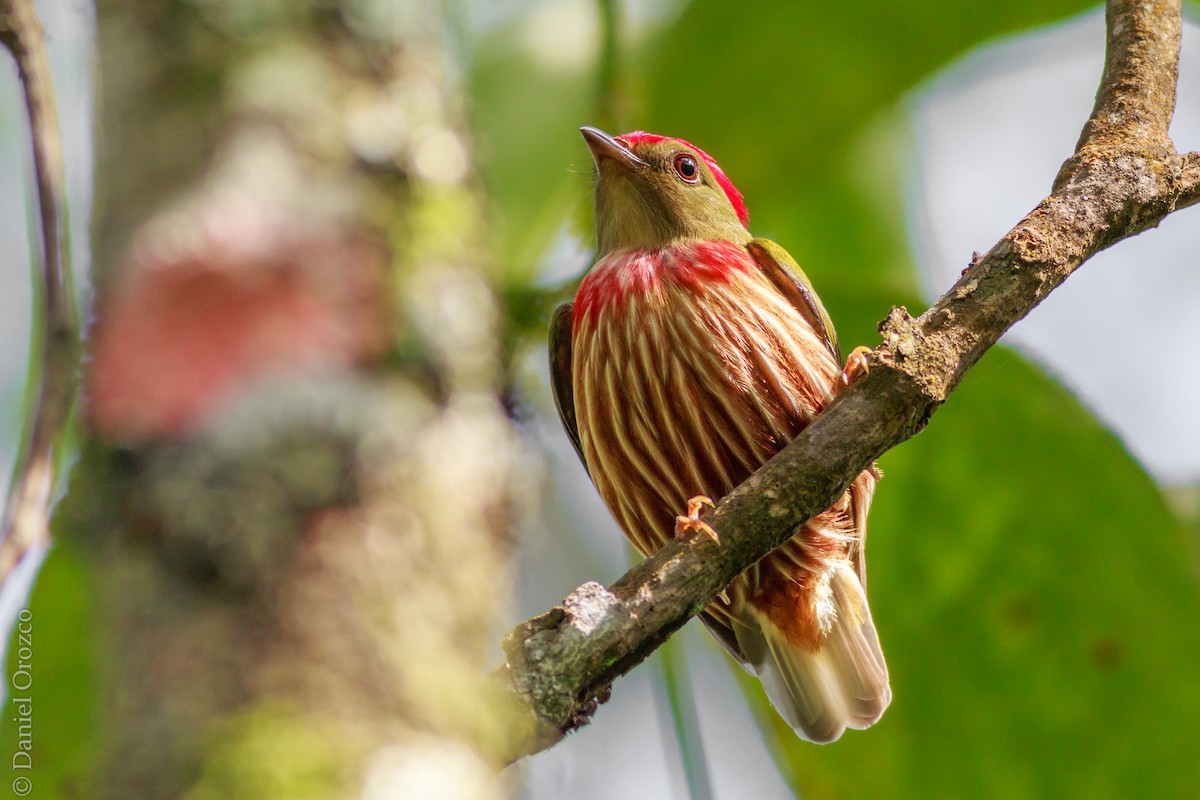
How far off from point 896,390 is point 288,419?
1259 millimetres

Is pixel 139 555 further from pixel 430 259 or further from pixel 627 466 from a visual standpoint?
pixel 627 466

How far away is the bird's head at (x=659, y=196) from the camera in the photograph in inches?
160

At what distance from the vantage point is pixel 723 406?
3.47 meters

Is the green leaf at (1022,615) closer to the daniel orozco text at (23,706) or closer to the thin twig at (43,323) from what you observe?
the daniel orozco text at (23,706)

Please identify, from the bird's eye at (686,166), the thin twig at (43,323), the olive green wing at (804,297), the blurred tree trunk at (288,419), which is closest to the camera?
the blurred tree trunk at (288,419)

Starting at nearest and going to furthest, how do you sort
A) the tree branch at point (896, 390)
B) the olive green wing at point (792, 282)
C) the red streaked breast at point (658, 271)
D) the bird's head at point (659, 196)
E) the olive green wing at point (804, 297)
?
the tree branch at point (896, 390) → the olive green wing at point (804, 297) → the olive green wing at point (792, 282) → the red streaked breast at point (658, 271) → the bird's head at point (659, 196)

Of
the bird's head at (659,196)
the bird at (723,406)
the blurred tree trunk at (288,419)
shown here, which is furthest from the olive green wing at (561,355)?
the blurred tree trunk at (288,419)

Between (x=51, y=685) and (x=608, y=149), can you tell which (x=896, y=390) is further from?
(x=608, y=149)

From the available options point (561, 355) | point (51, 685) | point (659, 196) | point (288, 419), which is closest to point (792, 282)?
point (659, 196)

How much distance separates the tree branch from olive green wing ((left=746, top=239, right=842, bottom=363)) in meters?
1.27

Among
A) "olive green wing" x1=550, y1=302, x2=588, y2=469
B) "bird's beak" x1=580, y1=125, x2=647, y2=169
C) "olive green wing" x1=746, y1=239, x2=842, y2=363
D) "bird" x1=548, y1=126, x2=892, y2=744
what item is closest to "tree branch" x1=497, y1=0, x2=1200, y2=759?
"bird" x1=548, y1=126, x2=892, y2=744

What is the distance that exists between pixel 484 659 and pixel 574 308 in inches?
117

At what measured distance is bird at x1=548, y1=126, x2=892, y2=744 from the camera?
3467 millimetres

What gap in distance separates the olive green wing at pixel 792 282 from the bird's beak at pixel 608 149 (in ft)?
1.74
